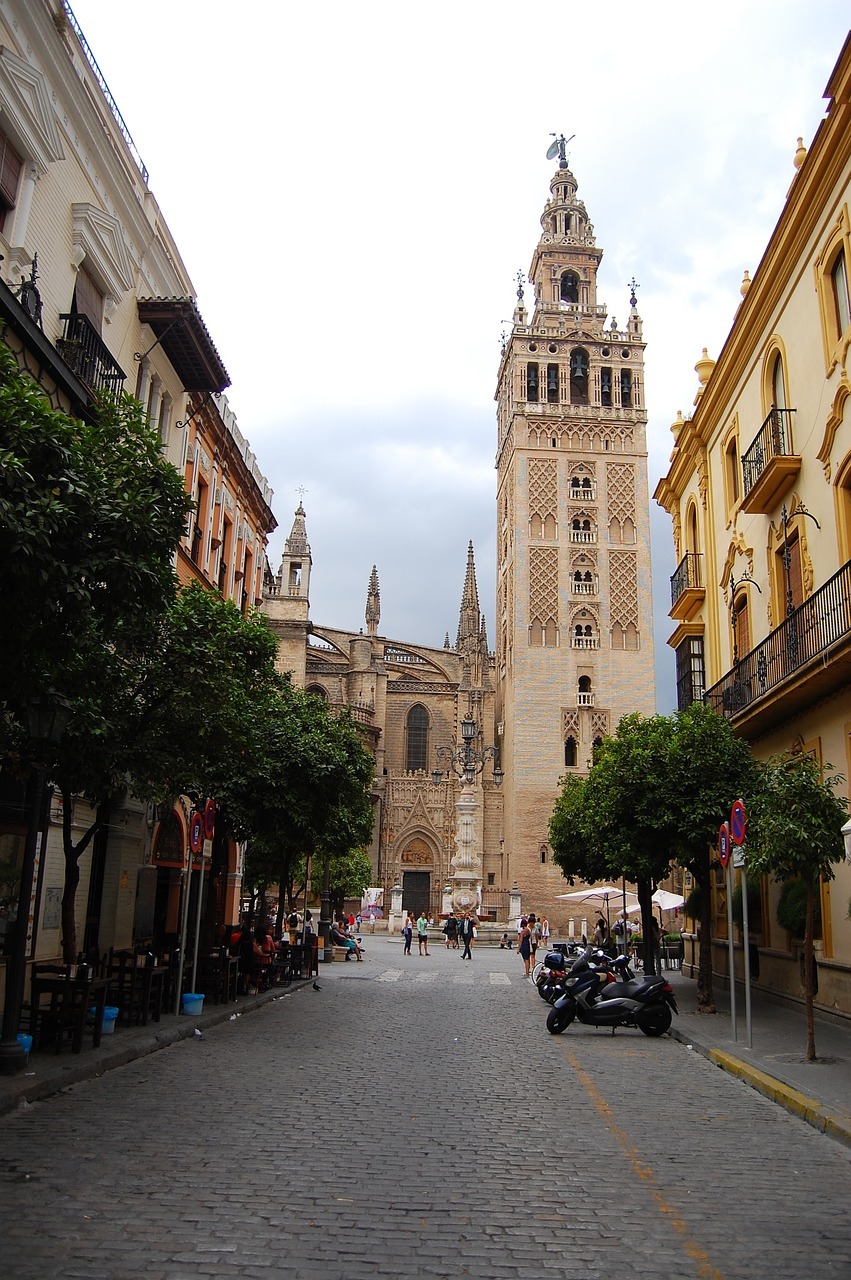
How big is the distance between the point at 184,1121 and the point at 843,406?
12348 millimetres

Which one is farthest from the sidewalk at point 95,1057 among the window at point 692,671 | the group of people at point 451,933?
the group of people at point 451,933

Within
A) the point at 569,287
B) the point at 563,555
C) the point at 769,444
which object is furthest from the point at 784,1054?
the point at 569,287

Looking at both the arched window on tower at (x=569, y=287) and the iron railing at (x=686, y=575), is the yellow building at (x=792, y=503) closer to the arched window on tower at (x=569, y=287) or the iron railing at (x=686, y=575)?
the iron railing at (x=686, y=575)

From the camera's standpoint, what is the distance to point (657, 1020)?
14.2 m

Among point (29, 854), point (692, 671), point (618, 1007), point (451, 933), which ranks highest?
point (692, 671)

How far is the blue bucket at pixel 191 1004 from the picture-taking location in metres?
14.3

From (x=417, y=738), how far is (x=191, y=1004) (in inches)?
1923

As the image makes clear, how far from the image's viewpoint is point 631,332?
6359 centimetres

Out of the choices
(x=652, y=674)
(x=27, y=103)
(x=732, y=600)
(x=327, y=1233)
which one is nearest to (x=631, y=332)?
(x=652, y=674)

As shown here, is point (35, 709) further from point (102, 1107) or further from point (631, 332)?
point (631, 332)

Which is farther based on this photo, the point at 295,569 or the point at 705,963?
the point at 295,569

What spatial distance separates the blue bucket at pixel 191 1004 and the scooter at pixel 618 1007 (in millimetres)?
4802

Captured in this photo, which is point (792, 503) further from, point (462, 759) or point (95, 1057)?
point (462, 759)

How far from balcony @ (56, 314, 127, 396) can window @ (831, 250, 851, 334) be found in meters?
9.97
